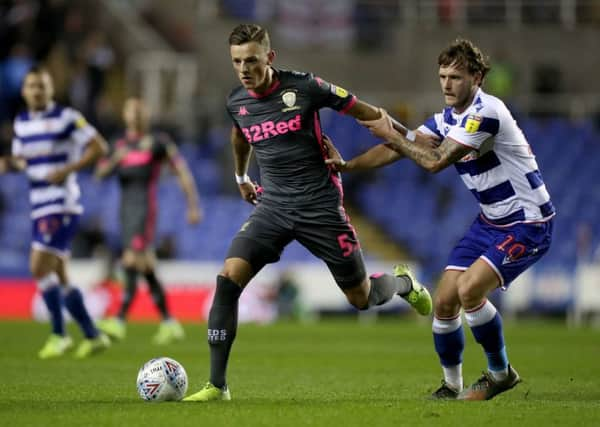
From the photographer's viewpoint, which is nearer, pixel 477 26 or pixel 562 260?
pixel 562 260

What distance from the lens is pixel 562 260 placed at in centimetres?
2456

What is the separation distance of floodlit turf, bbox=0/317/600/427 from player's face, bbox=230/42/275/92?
2191 millimetres

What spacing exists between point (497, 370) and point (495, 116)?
181 cm

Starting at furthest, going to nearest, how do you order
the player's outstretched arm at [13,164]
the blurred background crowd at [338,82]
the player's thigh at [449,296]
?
the blurred background crowd at [338,82] → the player's outstretched arm at [13,164] → the player's thigh at [449,296]

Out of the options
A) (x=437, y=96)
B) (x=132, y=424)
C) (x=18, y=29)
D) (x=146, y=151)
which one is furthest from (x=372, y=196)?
(x=132, y=424)

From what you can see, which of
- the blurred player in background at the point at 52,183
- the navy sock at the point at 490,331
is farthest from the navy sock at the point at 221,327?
the blurred player in background at the point at 52,183

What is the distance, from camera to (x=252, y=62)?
841 cm

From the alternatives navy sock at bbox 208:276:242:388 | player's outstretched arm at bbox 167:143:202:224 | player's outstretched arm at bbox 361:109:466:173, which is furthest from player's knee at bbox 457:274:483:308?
player's outstretched arm at bbox 167:143:202:224

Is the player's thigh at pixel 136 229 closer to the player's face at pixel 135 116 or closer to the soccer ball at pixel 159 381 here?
the player's face at pixel 135 116

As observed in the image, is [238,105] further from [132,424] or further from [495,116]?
[132,424]

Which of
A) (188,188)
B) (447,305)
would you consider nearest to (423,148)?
(447,305)

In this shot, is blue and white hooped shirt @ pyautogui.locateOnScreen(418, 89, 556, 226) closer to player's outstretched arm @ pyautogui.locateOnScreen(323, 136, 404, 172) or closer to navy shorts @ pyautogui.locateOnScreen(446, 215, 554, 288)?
navy shorts @ pyautogui.locateOnScreen(446, 215, 554, 288)

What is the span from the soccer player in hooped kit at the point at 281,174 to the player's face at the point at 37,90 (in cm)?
449

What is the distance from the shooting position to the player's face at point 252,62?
8.38 m
